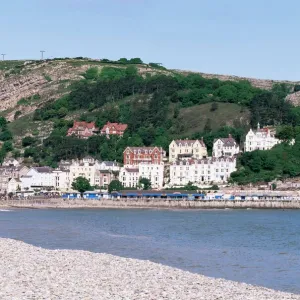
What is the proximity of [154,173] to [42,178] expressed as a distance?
15803 millimetres

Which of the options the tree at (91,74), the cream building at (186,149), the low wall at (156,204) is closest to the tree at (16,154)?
the cream building at (186,149)

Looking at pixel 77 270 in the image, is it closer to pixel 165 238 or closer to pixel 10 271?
pixel 10 271

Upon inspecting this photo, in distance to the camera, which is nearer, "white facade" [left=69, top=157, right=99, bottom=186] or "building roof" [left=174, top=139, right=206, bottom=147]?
"white facade" [left=69, top=157, right=99, bottom=186]

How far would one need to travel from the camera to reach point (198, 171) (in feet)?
384

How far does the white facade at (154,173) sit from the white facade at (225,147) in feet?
27.2

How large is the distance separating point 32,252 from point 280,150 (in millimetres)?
81284

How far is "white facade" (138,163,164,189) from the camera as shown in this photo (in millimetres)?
117250

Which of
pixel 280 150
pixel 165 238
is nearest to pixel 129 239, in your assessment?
pixel 165 238

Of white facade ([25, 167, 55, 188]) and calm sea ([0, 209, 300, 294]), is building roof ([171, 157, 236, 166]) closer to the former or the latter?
white facade ([25, 167, 55, 188])

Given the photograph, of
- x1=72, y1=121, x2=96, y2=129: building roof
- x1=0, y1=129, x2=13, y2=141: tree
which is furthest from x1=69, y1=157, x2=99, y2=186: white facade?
x1=0, y1=129, x2=13, y2=141: tree

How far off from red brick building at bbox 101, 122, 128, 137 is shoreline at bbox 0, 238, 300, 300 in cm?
10295

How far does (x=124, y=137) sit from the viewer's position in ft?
442

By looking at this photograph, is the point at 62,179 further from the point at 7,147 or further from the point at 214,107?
the point at 214,107

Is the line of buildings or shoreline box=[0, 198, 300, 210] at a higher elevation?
the line of buildings
